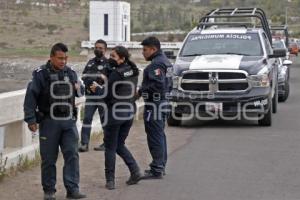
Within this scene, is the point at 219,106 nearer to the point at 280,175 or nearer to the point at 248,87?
the point at 248,87

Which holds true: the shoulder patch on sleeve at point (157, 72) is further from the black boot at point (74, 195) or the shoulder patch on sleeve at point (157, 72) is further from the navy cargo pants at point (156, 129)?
the black boot at point (74, 195)

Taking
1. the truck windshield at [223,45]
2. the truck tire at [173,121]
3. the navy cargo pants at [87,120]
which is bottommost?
the truck tire at [173,121]

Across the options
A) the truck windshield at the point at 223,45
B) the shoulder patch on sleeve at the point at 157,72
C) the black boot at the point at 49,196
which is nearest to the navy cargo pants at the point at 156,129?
the shoulder patch on sleeve at the point at 157,72

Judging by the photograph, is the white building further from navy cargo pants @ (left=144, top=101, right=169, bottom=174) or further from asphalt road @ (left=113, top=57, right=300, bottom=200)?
navy cargo pants @ (left=144, top=101, right=169, bottom=174)

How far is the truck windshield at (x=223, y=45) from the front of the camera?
15047mm

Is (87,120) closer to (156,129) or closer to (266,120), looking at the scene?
(156,129)

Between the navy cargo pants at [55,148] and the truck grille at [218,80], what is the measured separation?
6248 mm

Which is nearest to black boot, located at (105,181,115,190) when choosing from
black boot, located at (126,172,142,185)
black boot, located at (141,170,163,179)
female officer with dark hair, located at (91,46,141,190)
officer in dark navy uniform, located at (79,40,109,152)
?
female officer with dark hair, located at (91,46,141,190)

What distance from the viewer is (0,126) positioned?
9297 mm

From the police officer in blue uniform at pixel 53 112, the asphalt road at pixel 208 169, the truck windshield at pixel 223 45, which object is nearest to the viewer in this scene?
the police officer in blue uniform at pixel 53 112

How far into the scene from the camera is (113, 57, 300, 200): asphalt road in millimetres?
8430

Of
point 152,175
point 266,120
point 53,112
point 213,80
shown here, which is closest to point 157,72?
point 152,175

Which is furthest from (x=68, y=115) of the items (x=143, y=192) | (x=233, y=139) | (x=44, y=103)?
(x=233, y=139)

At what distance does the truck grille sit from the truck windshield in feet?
3.74
